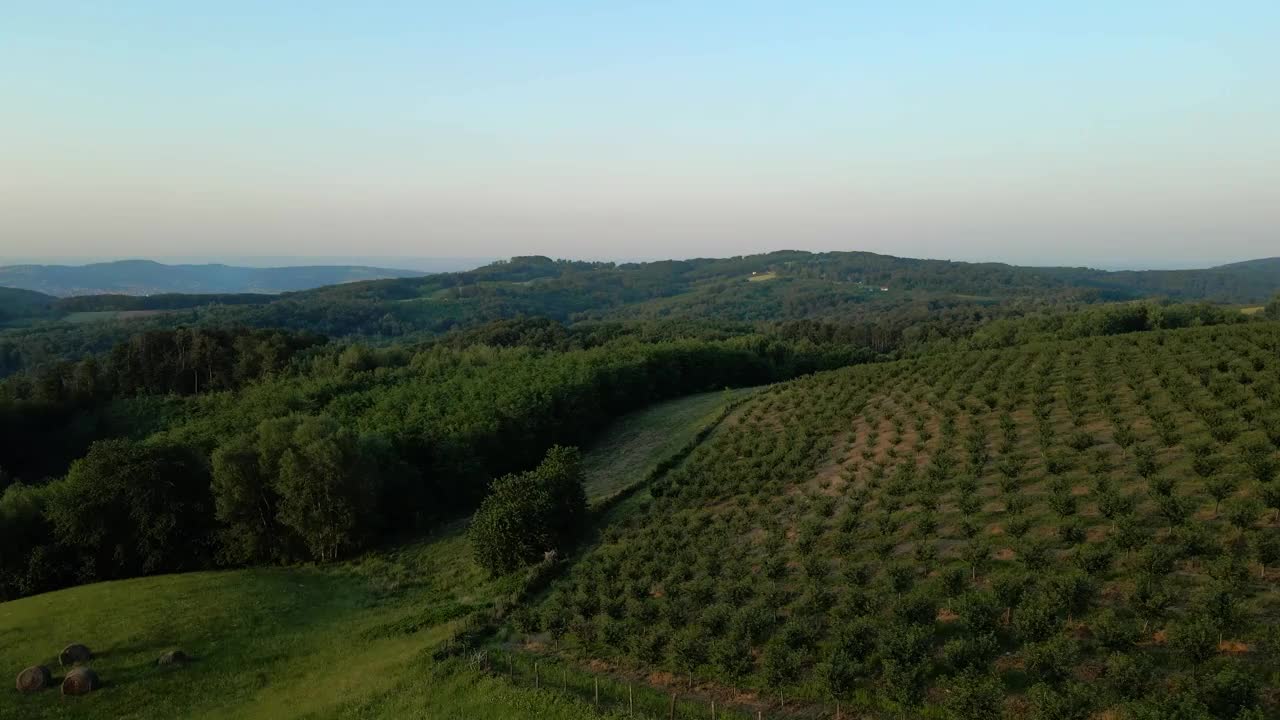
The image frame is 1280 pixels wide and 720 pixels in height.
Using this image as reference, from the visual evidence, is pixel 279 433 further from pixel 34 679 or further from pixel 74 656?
pixel 34 679

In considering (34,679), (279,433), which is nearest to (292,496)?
(279,433)

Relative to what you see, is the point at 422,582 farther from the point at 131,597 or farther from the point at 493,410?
the point at 493,410

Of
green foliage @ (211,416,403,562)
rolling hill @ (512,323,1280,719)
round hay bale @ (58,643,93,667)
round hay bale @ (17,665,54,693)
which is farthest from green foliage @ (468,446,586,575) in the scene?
round hay bale @ (17,665,54,693)

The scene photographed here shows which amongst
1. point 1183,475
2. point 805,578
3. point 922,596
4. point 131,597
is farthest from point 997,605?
point 131,597

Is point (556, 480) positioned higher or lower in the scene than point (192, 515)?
higher

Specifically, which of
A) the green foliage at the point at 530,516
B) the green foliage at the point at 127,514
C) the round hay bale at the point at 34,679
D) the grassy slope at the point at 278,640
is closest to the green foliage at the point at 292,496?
the green foliage at the point at 127,514

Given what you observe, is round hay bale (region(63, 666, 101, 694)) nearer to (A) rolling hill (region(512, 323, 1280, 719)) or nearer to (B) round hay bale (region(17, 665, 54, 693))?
(B) round hay bale (region(17, 665, 54, 693))
